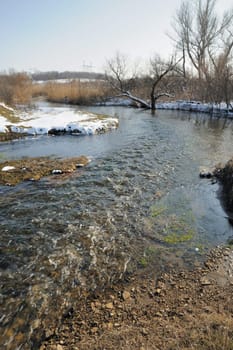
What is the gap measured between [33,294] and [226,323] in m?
2.39

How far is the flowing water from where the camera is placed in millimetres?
3170

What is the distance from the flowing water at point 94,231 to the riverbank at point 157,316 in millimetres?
202

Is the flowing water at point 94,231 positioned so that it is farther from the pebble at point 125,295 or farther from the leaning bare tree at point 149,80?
the leaning bare tree at point 149,80

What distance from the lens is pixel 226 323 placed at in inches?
104

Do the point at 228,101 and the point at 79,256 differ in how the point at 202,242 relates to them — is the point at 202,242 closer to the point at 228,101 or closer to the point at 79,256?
the point at 79,256

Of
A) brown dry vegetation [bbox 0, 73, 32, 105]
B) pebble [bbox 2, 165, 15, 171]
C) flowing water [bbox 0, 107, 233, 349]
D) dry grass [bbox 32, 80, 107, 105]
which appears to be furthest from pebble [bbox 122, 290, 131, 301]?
dry grass [bbox 32, 80, 107, 105]

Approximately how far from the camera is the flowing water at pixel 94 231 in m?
3.17

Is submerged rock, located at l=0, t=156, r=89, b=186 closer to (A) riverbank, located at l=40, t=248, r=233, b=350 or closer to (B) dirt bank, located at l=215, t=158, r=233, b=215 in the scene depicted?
(B) dirt bank, located at l=215, t=158, r=233, b=215

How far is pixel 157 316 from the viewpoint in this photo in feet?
9.43

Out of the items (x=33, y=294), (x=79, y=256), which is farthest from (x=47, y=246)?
(x=33, y=294)

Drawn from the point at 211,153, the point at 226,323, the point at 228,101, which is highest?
the point at 228,101

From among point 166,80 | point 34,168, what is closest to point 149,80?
point 166,80

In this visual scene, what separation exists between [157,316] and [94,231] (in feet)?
6.88

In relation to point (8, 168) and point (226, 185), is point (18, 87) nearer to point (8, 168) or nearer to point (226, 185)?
point (8, 168)
